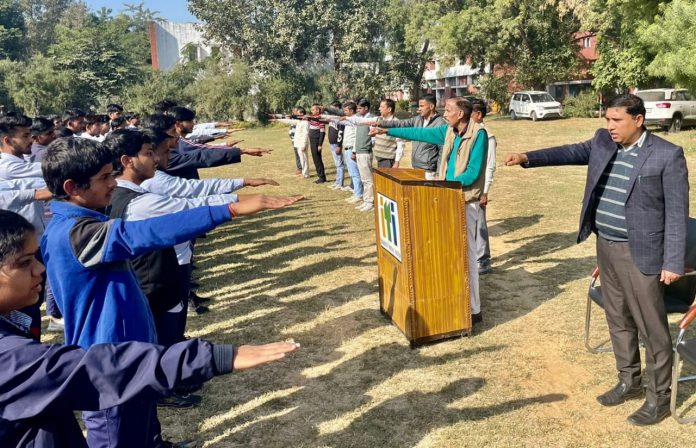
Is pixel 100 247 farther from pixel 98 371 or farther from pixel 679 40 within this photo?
pixel 679 40

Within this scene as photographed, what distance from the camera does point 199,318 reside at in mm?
5652

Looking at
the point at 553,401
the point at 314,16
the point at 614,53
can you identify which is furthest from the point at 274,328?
the point at 314,16

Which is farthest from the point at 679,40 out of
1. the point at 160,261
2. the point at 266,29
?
the point at 266,29

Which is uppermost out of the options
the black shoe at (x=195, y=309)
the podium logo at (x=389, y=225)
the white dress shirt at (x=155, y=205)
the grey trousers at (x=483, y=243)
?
the white dress shirt at (x=155, y=205)

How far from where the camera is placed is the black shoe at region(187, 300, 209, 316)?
5.76 metres

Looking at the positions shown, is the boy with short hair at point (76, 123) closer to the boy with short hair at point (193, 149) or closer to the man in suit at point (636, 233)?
the boy with short hair at point (193, 149)

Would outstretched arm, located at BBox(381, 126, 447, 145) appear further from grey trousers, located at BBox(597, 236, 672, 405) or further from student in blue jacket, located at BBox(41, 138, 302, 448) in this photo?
student in blue jacket, located at BBox(41, 138, 302, 448)

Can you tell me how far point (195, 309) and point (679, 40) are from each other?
654 inches

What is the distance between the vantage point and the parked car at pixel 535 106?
2833 cm

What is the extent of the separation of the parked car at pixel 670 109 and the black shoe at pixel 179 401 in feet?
64.2

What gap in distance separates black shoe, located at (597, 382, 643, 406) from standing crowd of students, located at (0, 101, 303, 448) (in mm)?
2662

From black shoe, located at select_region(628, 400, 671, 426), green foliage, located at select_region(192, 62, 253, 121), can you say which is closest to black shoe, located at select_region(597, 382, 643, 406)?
black shoe, located at select_region(628, 400, 671, 426)

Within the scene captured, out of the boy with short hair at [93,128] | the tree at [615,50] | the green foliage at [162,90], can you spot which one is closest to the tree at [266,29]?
the green foliage at [162,90]

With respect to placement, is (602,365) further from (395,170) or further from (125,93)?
(125,93)
